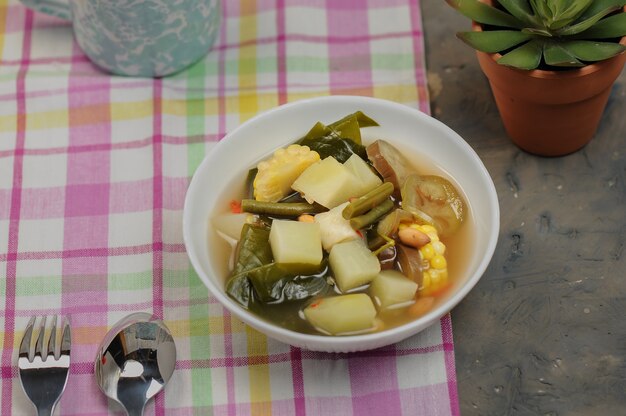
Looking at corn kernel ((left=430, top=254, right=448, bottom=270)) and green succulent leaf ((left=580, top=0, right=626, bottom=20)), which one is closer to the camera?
corn kernel ((left=430, top=254, right=448, bottom=270))

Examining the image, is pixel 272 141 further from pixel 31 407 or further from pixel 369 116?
pixel 31 407

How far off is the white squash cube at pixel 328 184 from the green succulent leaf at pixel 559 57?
0.43 metres

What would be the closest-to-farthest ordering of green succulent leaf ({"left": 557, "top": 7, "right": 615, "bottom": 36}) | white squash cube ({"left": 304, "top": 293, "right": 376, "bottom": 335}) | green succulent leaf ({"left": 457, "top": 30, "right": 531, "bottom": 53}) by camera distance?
white squash cube ({"left": 304, "top": 293, "right": 376, "bottom": 335}), green succulent leaf ({"left": 557, "top": 7, "right": 615, "bottom": 36}), green succulent leaf ({"left": 457, "top": 30, "right": 531, "bottom": 53})

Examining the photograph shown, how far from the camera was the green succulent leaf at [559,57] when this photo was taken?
169cm

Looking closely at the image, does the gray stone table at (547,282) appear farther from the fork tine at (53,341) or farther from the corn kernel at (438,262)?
the fork tine at (53,341)

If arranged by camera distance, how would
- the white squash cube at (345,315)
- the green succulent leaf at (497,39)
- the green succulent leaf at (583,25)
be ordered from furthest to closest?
the green succulent leaf at (497,39) < the green succulent leaf at (583,25) < the white squash cube at (345,315)

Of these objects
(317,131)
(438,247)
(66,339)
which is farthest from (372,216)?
(66,339)

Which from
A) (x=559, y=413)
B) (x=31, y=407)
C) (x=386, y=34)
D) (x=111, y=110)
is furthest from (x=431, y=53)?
(x=31, y=407)

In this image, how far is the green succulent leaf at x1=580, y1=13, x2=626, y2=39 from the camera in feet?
5.67

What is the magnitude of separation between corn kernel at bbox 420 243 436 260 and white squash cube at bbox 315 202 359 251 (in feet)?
0.40

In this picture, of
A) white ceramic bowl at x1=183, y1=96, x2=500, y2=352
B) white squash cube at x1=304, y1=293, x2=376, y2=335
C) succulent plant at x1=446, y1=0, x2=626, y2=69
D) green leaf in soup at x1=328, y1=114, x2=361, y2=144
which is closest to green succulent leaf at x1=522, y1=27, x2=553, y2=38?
succulent plant at x1=446, y1=0, x2=626, y2=69

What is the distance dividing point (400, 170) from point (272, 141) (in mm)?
283

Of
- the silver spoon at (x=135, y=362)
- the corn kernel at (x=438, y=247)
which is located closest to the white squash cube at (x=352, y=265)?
the corn kernel at (x=438, y=247)

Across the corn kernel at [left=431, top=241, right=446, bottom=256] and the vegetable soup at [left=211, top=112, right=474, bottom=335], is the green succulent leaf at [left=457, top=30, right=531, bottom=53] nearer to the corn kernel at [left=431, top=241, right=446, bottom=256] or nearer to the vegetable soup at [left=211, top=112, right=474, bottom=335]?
the vegetable soup at [left=211, top=112, right=474, bottom=335]
